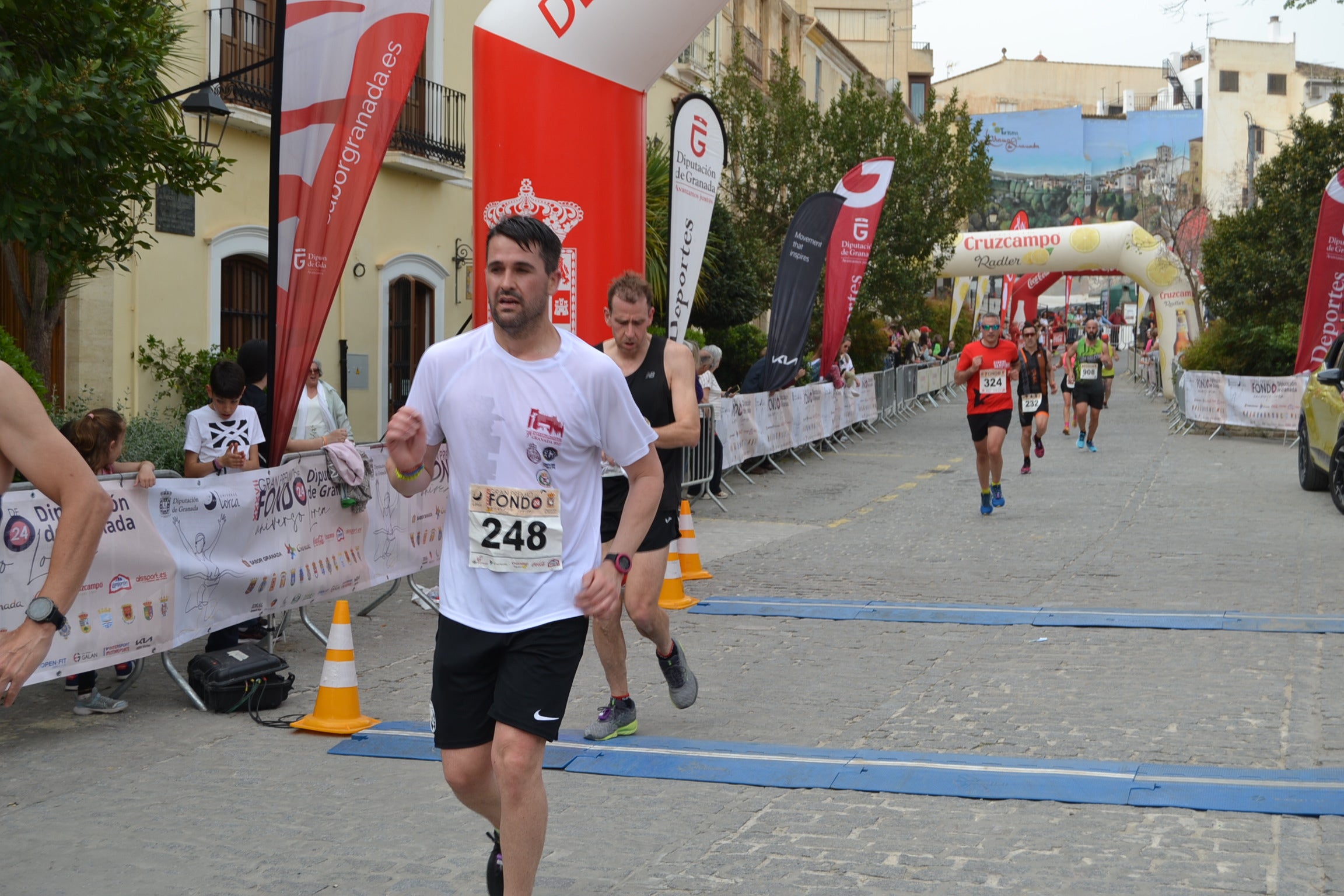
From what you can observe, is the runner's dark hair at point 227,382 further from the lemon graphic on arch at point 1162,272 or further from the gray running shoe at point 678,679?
the lemon graphic on arch at point 1162,272

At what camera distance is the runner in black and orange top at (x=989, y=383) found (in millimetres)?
13383

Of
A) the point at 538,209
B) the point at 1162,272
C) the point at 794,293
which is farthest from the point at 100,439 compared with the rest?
the point at 1162,272

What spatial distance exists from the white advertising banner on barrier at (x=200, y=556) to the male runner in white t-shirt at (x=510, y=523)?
2156mm

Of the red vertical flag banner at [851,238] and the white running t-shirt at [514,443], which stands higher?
the red vertical flag banner at [851,238]

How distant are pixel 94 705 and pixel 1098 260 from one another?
32.5 metres

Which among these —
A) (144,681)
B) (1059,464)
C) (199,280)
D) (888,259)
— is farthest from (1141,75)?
(144,681)

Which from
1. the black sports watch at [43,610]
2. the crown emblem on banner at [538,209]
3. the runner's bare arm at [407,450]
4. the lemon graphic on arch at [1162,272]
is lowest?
the black sports watch at [43,610]

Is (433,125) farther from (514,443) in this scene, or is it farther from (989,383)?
(514,443)

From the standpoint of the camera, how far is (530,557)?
12.0 ft

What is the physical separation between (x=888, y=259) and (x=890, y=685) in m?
21.2

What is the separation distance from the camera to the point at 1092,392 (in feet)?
68.8

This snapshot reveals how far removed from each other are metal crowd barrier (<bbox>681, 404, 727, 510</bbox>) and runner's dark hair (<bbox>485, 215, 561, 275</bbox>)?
1075cm

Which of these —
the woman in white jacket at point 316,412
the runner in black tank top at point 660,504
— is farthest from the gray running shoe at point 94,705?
the woman in white jacket at point 316,412

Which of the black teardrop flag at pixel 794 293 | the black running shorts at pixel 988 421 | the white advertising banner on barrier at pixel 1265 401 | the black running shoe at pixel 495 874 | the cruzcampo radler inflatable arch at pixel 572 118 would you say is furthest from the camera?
the white advertising banner on barrier at pixel 1265 401
